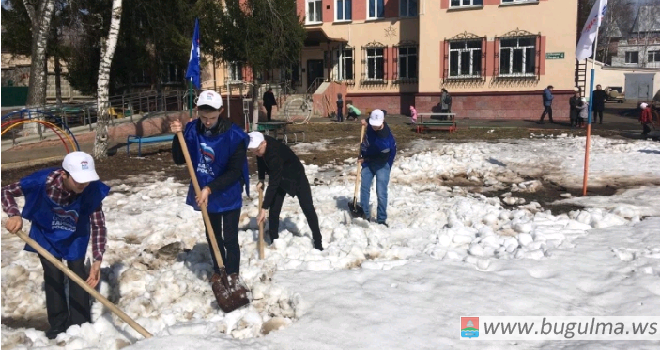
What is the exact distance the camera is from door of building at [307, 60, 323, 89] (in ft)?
110

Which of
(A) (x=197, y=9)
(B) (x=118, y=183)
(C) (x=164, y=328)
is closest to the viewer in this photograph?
(C) (x=164, y=328)

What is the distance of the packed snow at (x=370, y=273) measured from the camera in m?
4.56

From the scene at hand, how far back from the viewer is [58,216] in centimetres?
440

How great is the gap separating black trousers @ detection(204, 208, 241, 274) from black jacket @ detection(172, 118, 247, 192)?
1.08ft

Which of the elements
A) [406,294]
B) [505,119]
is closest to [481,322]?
[406,294]

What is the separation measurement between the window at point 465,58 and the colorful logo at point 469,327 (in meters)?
25.1

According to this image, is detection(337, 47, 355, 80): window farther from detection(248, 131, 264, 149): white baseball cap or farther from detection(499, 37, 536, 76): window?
detection(248, 131, 264, 149): white baseball cap

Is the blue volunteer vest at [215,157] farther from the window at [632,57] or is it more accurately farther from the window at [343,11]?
the window at [632,57]

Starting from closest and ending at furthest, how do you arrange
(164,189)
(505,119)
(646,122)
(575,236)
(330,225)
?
(575,236), (330,225), (164,189), (646,122), (505,119)

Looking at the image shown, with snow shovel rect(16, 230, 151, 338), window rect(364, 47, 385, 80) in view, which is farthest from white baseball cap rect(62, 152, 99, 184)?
window rect(364, 47, 385, 80)

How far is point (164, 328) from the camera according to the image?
15.1 feet

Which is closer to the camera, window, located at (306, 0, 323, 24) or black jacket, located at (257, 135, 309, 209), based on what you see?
black jacket, located at (257, 135, 309, 209)

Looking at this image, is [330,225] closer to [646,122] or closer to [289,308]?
[289,308]

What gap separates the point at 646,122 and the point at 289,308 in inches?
653
